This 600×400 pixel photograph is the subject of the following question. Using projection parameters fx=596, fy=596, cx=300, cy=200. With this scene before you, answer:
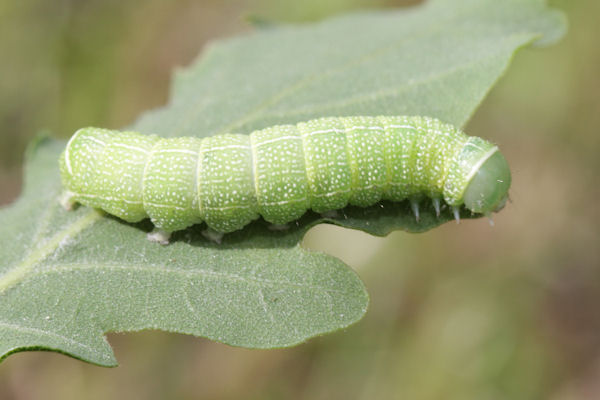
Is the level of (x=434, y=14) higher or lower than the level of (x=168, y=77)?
higher

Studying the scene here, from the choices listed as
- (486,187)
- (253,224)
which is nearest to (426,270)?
(486,187)

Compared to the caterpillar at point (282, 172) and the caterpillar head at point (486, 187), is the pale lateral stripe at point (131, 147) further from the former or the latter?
the caterpillar head at point (486, 187)

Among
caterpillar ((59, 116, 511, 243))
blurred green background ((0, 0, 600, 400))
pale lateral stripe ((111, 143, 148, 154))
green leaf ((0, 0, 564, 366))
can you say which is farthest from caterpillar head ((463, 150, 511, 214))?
pale lateral stripe ((111, 143, 148, 154))

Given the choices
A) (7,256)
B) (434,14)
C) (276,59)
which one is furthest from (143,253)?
(434,14)

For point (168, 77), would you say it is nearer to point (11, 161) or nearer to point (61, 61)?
point (61, 61)

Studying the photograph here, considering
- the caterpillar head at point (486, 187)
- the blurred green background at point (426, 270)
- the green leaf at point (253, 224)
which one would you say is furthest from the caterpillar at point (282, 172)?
the blurred green background at point (426, 270)

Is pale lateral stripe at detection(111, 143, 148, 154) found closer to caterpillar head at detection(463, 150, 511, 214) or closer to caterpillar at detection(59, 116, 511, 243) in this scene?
caterpillar at detection(59, 116, 511, 243)
